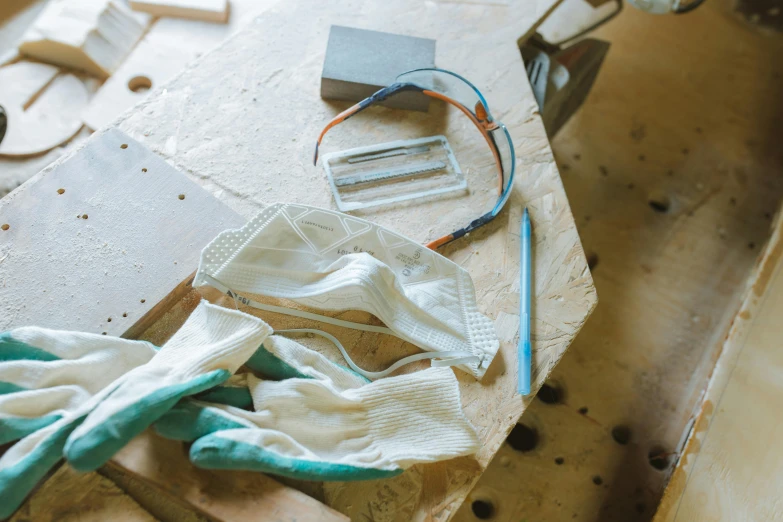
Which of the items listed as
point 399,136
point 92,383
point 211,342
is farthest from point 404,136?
point 92,383

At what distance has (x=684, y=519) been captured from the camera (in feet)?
3.58

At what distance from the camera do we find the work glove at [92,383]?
2.23 feet

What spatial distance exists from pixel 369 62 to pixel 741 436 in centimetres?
106

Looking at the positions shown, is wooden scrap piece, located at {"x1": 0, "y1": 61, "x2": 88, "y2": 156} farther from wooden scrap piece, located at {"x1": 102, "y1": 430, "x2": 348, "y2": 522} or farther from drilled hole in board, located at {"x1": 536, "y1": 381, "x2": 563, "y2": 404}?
drilled hole in board, located at {"x1": 536, "y1": 381, "x2": 563, "y2": 404}

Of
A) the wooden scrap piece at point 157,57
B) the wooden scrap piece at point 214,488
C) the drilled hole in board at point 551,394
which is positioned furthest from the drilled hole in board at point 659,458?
the wooden scrap piece at point 157,57

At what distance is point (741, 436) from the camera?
117 cm

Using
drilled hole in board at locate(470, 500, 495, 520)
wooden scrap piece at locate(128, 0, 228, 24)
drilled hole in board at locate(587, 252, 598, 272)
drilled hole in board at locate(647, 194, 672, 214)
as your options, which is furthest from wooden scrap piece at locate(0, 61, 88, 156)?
drilled hole in board at locate(647, 194, 672, 214)

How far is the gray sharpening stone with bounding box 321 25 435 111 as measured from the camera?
109 centimetres

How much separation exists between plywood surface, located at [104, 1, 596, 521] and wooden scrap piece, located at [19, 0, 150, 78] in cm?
44

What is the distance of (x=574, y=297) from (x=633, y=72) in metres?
1.41

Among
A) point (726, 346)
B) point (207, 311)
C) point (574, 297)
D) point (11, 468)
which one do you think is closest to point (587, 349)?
point (726, 346)

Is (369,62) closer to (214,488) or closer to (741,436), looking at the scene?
(214,488)

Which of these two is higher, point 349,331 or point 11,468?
point 11,468

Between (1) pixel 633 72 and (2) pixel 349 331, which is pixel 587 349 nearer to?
(2) pixel 349 331
